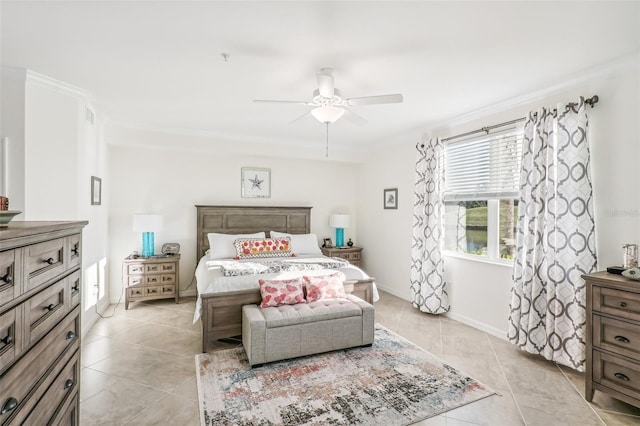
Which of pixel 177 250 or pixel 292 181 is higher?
pixel 292 181

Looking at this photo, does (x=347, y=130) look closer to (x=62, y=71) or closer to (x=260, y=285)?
(x=260, y=285)

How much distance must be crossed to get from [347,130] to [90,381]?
4.16 meters

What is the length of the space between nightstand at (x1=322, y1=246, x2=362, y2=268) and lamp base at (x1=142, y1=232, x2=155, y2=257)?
109 inches

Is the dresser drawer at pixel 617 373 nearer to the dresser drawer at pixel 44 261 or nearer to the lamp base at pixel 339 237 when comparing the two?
the dresser drawer at pixel 44 261

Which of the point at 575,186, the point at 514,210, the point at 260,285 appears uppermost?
the point at 575,186

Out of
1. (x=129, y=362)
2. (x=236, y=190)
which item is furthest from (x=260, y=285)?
(x=236, y=190)

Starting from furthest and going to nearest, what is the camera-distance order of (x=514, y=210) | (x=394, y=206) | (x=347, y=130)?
(x=394, y=206) → (x=347, y=130) → (x=514, y=210)

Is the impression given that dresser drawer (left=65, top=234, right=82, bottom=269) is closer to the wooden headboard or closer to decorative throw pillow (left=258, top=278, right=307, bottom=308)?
decorative throw pillow (left=258, top=278, right=307, bottom=308)

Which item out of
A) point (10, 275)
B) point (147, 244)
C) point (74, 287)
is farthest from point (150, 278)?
point (10, 275)

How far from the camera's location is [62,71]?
2721 millimetres

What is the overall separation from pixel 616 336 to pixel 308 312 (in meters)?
2.36

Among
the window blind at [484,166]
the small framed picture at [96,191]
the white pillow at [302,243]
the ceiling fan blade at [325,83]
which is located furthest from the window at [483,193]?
the small framed picture at [96,191]

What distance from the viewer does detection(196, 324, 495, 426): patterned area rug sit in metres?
2.11

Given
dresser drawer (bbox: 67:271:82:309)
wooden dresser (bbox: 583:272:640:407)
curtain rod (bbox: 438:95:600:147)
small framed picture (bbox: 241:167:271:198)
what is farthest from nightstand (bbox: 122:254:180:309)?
wooden dresser (bbox: 583:272:640:407)
